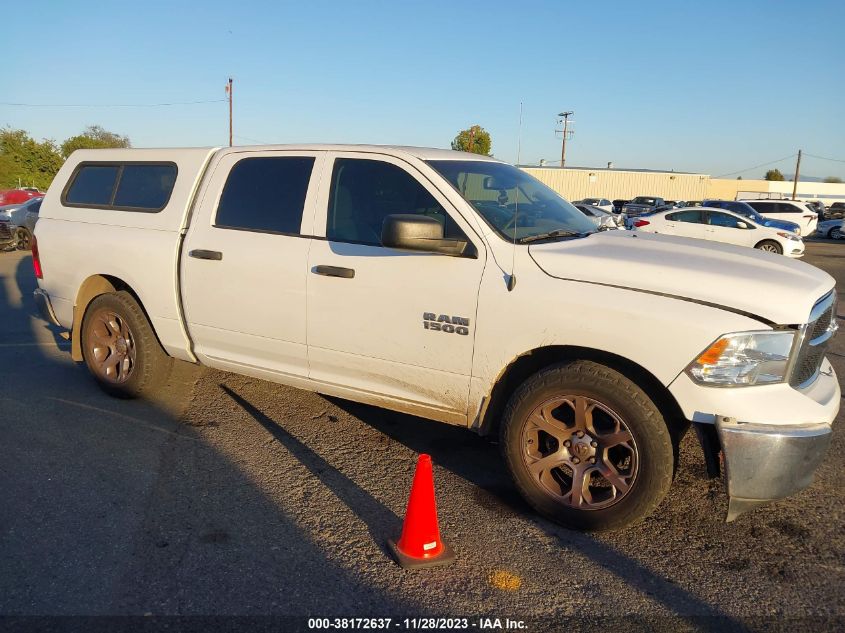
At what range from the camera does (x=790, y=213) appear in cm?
3048

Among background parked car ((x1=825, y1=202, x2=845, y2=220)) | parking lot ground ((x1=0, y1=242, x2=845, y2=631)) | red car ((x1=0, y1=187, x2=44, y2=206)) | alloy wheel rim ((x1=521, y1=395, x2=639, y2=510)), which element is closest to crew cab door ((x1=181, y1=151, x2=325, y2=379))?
parking lot ground ((x1=0, y1=242, x2=845, y2=631))

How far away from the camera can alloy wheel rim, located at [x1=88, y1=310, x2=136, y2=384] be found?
5.18m

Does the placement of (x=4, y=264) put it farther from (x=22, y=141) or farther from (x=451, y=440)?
(x=22, y=141)

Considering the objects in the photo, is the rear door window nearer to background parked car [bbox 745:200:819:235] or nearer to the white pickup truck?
the white pickup truck

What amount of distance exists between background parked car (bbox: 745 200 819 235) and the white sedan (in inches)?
499

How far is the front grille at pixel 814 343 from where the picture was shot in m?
3.09

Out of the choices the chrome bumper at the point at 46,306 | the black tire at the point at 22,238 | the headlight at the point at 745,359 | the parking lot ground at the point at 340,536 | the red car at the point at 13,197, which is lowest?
the black tire at the point at 22,238

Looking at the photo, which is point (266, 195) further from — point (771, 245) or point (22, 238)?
point (771, 245)

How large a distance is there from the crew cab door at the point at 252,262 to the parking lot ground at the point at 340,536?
0.65m

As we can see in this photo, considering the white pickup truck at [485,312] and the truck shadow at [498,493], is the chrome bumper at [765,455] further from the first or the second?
the truck shadow at [498,493]

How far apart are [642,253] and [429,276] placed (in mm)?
1143

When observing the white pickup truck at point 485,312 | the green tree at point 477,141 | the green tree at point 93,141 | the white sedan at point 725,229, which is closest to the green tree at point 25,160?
the green tree at point 93,141

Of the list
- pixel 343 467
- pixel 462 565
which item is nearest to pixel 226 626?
pixel 462 565

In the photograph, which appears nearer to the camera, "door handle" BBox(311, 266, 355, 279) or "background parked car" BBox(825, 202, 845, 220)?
"door handle" BBox(311, 266, 355, 279)
